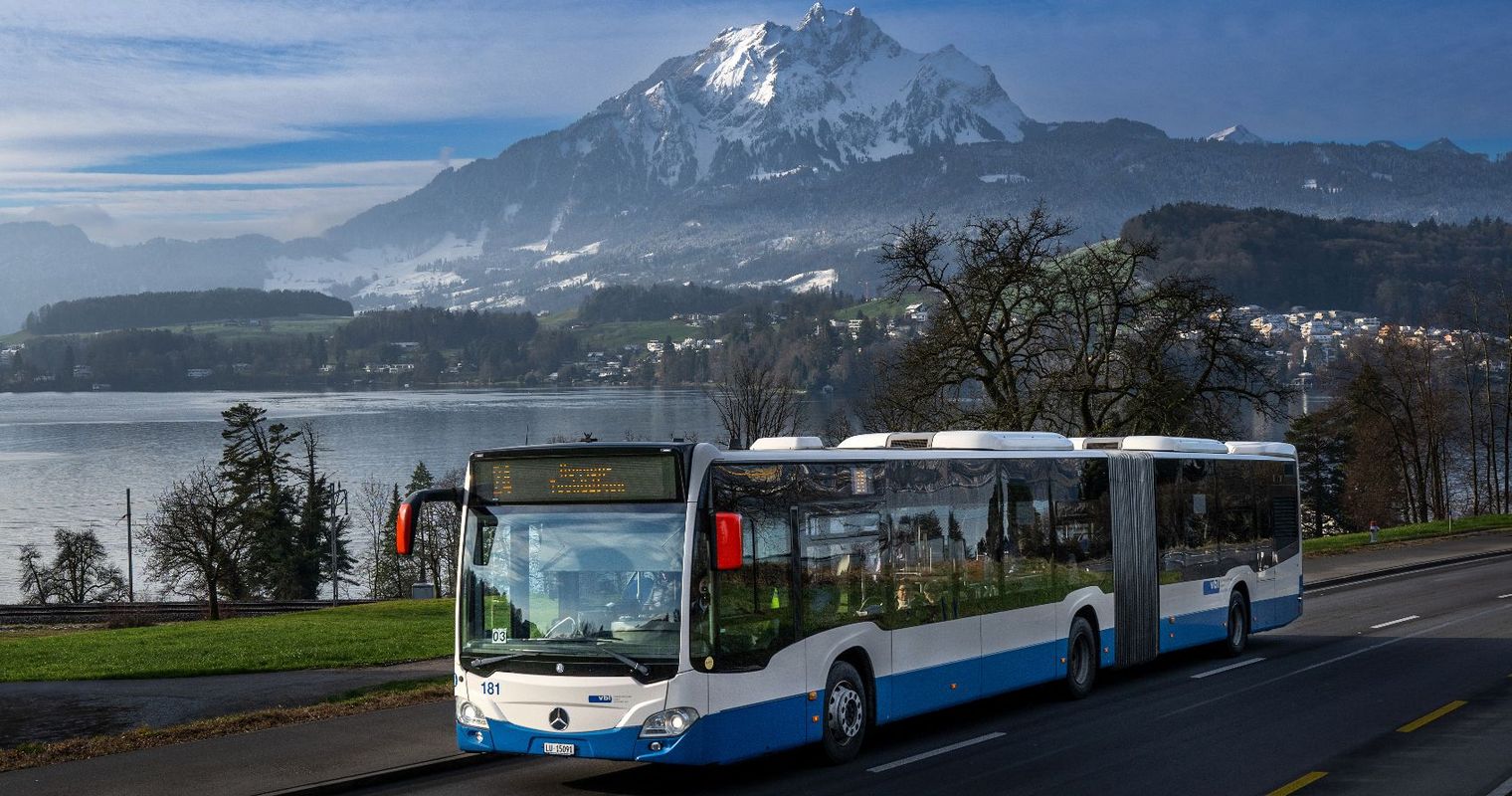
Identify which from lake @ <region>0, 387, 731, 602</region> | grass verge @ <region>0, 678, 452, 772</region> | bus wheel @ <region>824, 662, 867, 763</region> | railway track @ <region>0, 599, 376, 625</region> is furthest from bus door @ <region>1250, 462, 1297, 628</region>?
lake @ <region>0, 387, 731, 602</region>

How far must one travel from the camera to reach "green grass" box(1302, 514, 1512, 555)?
45.8 m

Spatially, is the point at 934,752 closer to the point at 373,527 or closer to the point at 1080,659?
the point at 1080,659

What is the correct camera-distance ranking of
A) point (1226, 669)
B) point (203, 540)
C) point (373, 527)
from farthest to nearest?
1. point (373, 527)
2. point (203, 540)
3. point (1226, 669)

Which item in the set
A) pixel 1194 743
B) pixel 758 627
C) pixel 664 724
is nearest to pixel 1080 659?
pixel 1194 743

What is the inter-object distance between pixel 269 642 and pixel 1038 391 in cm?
2515

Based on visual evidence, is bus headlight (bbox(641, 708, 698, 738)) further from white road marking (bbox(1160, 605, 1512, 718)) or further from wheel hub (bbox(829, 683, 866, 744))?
white road marking (bbox(1160, 605, 1512, 718))

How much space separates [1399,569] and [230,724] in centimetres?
3243

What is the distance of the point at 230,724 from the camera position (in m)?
14.3

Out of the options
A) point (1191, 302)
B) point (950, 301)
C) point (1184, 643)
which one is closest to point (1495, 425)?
point (1191, 302)

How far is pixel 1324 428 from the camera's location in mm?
95812

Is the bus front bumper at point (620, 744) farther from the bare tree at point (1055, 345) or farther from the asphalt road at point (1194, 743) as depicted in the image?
the bare tree at point (1055, 345)

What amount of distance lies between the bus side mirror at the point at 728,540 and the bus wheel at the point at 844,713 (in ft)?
7.41

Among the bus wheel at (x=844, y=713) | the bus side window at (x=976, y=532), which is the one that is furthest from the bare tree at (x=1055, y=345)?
the bus wheel at (x=844, y=713)

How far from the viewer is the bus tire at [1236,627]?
836 inches
